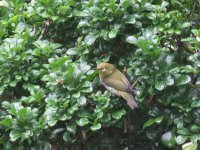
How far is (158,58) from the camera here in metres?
2.61

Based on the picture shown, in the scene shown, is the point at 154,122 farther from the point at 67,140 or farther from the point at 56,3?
the point at 56,3

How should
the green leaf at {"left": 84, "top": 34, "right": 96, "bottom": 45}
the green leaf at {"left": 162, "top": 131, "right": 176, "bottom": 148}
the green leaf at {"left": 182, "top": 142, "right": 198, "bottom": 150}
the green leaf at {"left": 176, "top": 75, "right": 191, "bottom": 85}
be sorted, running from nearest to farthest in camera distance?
the green leaf at {"left": 182, "top": 142, "right": 198, "bottom": 150} → the green leaf at {"left": 176, "top": 75, "right": 191, "bottom": 85} → the green leaf at {"left": 162, "top": 131, "right": 176, "bottom": 148} → the green leaf at {"left": 84, "top": 34, "right": 96, "bottom": 45}

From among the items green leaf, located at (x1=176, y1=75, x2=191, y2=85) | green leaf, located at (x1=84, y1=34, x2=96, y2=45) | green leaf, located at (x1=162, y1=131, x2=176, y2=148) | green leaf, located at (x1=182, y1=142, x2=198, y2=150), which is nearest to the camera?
green leaf, located at (x1=182, y1=142, x2=198, y2=150)

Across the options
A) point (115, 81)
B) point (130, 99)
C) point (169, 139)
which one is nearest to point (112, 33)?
point (115, 81)

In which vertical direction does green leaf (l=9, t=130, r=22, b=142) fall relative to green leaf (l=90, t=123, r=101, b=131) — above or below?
below

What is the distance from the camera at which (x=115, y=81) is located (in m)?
2.77

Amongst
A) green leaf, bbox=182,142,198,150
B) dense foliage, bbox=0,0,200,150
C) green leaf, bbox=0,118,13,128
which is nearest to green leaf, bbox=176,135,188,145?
dense foliage, bbox=0,0,200,150

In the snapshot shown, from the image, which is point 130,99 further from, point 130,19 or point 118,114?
point 130,19

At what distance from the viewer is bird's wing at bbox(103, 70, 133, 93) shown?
2.68 meters

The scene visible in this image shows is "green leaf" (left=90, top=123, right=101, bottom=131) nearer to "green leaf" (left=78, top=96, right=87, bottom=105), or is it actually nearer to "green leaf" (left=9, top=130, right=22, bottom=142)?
"green leaf" (left=78, top=96, right=87, bottom=105)

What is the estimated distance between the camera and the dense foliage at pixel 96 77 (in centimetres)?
260

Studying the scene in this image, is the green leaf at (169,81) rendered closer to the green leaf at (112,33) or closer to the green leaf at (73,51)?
the green leaf at (112,33)

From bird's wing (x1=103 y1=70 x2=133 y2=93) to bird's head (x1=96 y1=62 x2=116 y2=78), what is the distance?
3 centimetres

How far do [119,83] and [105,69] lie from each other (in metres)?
0.12
